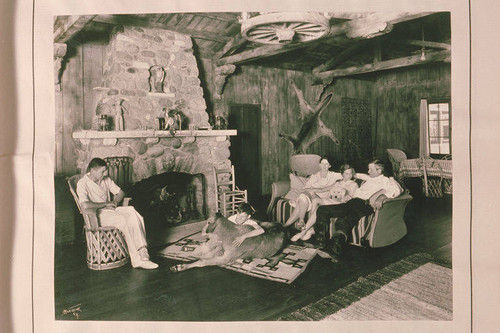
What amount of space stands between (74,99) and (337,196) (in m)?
1.97

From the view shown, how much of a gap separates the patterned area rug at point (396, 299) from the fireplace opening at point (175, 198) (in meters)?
1.96

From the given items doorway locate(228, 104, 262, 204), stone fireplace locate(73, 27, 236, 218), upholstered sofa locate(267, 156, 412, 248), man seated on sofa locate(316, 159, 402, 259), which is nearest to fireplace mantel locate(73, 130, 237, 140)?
stone fireplace locate(73, 27, 236, 218)

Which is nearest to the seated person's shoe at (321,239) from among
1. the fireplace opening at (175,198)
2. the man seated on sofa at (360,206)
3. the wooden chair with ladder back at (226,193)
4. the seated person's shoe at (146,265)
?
the man seated on sofa at (360,206)

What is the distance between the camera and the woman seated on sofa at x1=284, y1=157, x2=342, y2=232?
289 cm

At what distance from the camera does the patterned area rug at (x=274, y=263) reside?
228 centimetres

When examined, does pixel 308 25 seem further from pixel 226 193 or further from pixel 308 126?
pixel 308 126

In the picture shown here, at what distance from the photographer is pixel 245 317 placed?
1685 mm

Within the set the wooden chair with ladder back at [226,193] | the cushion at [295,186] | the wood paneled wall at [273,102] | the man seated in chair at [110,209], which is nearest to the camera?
the man seated in chair at [110,209]

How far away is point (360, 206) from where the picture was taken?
106 inches

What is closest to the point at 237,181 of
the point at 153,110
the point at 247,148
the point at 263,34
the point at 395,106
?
the point at 247,148

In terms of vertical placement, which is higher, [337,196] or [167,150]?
[167,150]
